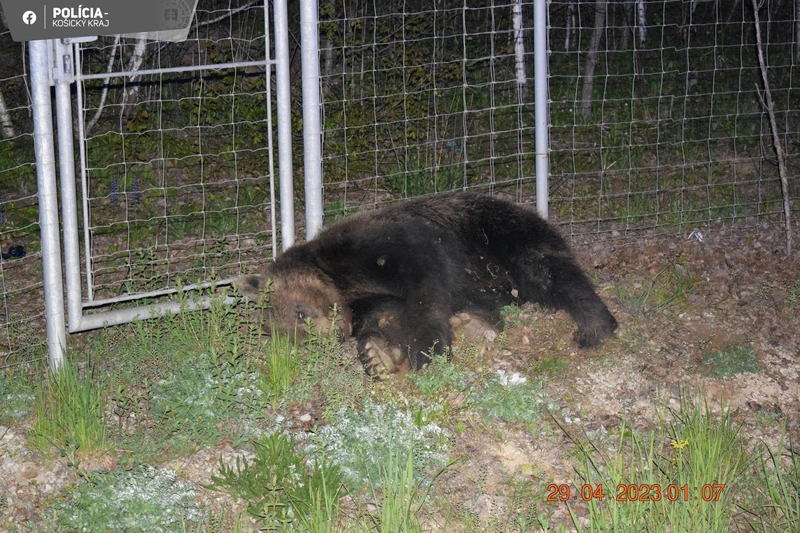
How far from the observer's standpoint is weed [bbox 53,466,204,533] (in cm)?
418

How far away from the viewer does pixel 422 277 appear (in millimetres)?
6000

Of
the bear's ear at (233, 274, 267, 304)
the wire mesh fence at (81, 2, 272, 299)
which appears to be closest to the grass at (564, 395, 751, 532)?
the bear's ear at (233, 274, 267, 304)

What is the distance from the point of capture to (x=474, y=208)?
266 inches

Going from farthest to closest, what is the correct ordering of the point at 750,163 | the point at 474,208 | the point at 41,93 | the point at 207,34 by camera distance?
the point at 207,34
the point at 750,163
the point at 474,208
the point at 41,93

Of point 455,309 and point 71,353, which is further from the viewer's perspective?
point 455,309

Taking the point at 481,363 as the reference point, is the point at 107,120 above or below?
above

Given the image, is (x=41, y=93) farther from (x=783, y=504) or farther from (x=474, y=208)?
(x=783, y=504)

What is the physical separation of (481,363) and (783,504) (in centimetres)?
210

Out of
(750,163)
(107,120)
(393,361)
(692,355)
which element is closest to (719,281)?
(692,355)

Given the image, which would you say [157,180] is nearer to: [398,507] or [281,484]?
[281,484]
